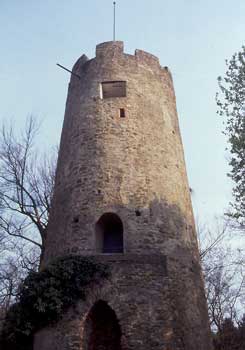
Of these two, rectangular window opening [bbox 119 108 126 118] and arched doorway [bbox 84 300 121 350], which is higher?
rectangular window opening [bbox 119 108 126 118]

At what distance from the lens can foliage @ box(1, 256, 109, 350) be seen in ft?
30.0

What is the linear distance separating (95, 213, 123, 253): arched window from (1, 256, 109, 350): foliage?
1017 mm

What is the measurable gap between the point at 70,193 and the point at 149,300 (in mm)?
3867

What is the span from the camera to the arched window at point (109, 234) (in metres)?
10.6

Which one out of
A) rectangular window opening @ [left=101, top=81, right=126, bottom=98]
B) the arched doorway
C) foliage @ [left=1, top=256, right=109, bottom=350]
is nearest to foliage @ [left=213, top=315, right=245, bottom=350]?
the arched doorway

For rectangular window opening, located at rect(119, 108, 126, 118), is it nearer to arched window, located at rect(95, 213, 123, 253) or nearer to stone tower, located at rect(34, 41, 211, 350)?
stone tower, located at rect(34, 41, 211, 350)

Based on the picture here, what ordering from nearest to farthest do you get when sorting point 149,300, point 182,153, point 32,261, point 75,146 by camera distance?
point 149,300
point 75,146
point 182,153
point 32,261

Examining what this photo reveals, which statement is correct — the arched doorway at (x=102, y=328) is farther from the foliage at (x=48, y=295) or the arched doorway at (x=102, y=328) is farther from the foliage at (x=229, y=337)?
the foliage at (x=229, y=337)

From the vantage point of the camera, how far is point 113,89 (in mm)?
13109

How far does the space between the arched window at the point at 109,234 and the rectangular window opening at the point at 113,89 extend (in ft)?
14.2

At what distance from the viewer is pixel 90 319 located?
9.22 metres

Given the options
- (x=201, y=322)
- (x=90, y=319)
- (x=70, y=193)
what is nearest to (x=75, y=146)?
(x=70, y=193)

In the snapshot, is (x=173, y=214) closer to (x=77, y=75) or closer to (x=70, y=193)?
(x=70, y=193)

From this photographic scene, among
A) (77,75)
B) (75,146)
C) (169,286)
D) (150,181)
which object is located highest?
(77,75)
